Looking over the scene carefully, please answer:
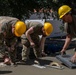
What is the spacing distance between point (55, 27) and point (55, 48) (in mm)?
5805

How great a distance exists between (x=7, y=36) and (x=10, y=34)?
13cm

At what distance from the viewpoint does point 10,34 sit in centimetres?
689

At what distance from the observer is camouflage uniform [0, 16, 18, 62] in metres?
6.49

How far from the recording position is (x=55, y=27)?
1648cm

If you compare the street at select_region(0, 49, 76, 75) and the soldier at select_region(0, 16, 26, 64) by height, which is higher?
the soldier at select_region(0, 16, 26, 64)

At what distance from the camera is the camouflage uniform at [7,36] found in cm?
649

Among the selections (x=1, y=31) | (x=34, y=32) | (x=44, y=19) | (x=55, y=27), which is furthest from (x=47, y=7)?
(x=55, y=27)

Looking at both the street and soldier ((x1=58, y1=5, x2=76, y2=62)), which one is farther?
the street

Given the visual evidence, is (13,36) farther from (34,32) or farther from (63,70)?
(63,70)

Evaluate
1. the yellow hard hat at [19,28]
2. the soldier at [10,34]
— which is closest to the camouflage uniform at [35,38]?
the soldier at [10,34]

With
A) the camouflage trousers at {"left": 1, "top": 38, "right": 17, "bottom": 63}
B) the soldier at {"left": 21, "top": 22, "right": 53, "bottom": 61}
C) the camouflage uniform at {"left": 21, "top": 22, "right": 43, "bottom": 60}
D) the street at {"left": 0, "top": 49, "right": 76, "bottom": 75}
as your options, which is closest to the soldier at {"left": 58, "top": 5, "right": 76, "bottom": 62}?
the street at {"left": 0, "top": 49, "right": 76, "bottom": 75}

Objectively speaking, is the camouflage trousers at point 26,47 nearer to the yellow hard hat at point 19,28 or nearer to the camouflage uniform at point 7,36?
the camouflage uniform at point 7,36

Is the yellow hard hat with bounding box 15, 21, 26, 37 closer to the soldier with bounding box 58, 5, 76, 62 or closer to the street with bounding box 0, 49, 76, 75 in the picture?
the street with bounding box 0, 49, 76, 75

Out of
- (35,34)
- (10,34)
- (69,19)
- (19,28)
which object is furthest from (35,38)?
(69,19)
